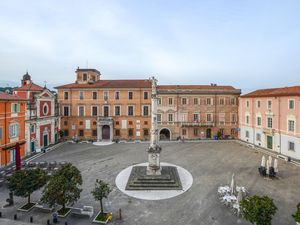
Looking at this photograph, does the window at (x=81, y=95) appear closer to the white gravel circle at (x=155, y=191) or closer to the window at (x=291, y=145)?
the white gravel circle at (x=155, y=191)

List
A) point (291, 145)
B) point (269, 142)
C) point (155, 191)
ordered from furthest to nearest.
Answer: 1. point (269, 142)
2. point (291, 145)
3. point (155, 191)

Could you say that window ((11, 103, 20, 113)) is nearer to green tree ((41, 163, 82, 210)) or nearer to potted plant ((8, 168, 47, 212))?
potted plant ((8, 168, 47, 212))

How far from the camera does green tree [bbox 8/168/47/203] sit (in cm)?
1198

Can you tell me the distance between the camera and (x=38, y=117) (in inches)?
1123

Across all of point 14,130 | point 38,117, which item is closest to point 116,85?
point 38,117

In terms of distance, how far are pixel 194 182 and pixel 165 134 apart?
2075 centimetres

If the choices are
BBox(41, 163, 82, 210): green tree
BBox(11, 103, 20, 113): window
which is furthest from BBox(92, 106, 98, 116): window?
BBox(41, 163, 82, 210): green tree

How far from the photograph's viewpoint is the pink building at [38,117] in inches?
1056

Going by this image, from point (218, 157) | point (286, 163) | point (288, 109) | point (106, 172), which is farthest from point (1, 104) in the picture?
point (288, 109)

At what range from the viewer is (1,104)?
20.4 metres

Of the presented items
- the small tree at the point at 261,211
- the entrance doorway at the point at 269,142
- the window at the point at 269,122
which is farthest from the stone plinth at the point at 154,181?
the window at the point at 269,122

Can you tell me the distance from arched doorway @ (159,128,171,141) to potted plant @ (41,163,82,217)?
25.6 metres

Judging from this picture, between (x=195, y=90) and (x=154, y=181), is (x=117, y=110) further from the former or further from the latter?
(x=154, y=181)

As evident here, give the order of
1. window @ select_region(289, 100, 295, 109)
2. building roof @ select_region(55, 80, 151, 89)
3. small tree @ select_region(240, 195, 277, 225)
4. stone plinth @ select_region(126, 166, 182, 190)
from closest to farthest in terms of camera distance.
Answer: small tree @ select_region(240, 195, 277, 225)
stone plinth @ select_region(126, 166, 182, 190)
window @ select_region(289, 100, 295, 109)
building roof @ select_region(55, 80, 151, 89)
